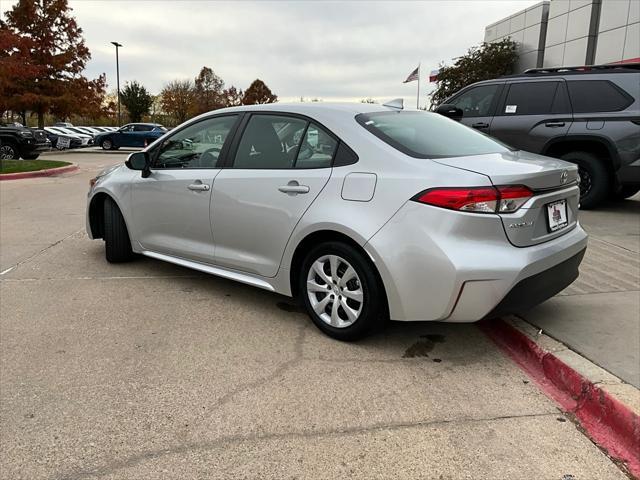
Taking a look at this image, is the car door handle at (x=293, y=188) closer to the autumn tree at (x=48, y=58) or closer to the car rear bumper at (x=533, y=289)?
Result: the car rear bumper at (x=533, y=289)

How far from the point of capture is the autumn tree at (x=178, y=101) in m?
58.8

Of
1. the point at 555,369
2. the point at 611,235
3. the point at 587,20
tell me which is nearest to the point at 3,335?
the point at 555,369

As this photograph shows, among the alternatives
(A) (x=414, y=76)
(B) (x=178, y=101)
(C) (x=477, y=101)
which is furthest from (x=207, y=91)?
(C) (x=477, y=101)

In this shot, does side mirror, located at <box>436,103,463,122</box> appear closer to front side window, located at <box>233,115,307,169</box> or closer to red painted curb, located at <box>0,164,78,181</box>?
front side window, located at <box>233,115,307,169</box>

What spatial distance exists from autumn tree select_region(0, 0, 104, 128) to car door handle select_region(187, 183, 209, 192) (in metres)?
25.5

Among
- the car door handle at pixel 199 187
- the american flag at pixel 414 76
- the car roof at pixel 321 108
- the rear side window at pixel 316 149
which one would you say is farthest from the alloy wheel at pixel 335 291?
the american flag at pixel 414 76

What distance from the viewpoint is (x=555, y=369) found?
10.8 feet

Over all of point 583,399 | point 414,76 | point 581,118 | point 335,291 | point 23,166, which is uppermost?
point 414,76

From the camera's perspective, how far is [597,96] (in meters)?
7.69

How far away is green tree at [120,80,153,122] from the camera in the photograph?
55.8 meters

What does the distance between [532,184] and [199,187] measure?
2586 mm

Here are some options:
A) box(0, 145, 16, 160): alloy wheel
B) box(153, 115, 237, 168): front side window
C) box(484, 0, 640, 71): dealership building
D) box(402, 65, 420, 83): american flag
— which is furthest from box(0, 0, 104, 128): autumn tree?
box(153, 115, 237, 168): front side window

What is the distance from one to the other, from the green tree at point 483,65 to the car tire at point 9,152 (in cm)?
1650

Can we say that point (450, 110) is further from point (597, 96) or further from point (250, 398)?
point (250, 398)
